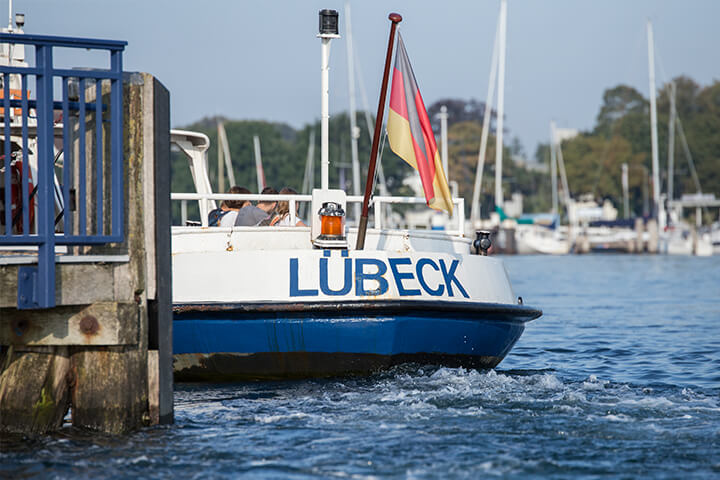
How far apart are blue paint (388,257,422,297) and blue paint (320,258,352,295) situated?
1.23 ft

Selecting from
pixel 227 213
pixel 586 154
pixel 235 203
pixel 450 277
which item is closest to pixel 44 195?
pixel 450 277

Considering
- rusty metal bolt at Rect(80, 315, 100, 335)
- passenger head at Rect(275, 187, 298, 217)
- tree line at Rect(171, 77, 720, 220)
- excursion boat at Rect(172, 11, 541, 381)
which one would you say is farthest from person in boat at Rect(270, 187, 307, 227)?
tree line at Rect(171, 77, 720, 220)

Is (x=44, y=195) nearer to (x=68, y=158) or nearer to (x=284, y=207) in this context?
(x=68, y=158)

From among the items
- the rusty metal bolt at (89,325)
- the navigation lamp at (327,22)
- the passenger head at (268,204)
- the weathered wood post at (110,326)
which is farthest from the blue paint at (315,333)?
the navigation lamp at (327,22)

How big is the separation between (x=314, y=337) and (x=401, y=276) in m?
0.92

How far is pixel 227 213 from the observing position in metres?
10.9

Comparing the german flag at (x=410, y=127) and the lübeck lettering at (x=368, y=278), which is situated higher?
the german flag at (x=410, y=127)

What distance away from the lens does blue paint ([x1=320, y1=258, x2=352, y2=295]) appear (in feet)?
29.7

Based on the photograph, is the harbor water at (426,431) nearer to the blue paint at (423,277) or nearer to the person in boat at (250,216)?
the blue paint at (423,277)

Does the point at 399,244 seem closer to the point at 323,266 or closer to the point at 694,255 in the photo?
the point at 323,266

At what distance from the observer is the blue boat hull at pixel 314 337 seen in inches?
359

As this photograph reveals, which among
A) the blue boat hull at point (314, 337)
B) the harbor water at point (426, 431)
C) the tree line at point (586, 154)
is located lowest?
the harbor water at point (426, 431)

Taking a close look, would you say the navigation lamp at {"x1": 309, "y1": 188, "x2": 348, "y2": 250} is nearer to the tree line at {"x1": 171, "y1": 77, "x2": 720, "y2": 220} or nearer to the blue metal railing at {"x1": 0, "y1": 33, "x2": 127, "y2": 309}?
the blue metal railing at {"x1": 0, "y1": 33, "x2": 127, "y2": 309}

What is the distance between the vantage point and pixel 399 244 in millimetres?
10125
